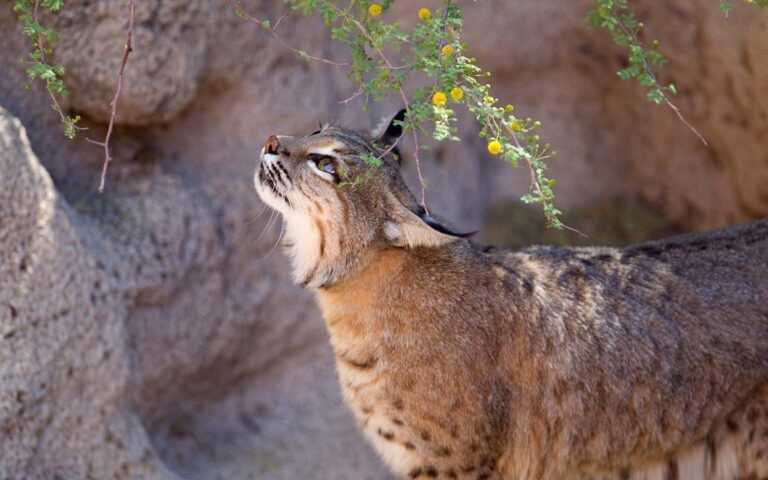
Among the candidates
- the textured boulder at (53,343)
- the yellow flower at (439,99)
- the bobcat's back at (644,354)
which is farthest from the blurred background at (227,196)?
the yellow flower at (439,99)

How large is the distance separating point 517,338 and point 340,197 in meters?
1.10

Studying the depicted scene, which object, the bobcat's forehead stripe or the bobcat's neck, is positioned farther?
the bobcat's neck

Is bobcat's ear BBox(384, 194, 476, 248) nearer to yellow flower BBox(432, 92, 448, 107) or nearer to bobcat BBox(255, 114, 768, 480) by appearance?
bobcat BBox(255, 114, 768, 480)

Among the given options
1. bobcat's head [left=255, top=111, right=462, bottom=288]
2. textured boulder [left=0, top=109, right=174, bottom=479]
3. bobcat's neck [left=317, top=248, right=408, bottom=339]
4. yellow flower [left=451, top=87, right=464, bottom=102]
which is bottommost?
textured boulder [left=0, top=109, right=174, bottom=479]

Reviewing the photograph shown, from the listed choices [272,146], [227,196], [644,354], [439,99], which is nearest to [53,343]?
[272,146]

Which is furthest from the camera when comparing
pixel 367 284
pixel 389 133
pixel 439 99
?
pixel 389 133

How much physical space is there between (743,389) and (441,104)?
2406mm

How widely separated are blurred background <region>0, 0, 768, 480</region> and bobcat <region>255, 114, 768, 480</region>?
121cm

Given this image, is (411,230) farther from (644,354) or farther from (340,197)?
(644,354)

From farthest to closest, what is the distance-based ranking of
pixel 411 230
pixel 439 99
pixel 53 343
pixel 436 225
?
pixel 53 343
pixel 411 230
pixel 436 225
pixel 439 99

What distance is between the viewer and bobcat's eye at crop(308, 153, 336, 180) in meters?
5.11

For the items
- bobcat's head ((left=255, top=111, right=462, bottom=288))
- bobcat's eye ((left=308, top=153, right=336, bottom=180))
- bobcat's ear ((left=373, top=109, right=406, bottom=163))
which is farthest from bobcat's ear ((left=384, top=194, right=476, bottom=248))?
bobcat's ear ((left=373, top=109, right=406, bottom=163))

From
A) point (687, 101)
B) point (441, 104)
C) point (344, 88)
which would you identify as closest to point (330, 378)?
point (344, 88)

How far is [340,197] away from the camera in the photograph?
16.8 ft
